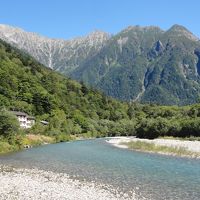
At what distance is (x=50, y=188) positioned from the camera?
37625mm

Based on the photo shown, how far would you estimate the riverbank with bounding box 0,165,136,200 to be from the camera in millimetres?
33719

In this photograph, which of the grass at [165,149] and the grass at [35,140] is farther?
the grass at [35,140]

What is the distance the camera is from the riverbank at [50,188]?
33.7 m

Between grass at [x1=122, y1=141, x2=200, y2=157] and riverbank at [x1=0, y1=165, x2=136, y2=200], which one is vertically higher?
grass at [x1=122, y1=141, x2=200, y2=157]

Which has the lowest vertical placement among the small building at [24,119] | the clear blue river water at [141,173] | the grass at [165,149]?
the clear blue river water at [141,173]

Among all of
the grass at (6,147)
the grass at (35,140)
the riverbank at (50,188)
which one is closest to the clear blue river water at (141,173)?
the riverbank at (50,188)

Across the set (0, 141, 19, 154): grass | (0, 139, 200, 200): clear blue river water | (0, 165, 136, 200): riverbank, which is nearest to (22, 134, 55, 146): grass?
(0, 141, 19, 154): grass

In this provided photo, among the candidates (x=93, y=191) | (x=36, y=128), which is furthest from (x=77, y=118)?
(x=93, y=191)

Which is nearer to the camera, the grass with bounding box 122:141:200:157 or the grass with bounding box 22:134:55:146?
the grass with bounding box 122:141:200:157

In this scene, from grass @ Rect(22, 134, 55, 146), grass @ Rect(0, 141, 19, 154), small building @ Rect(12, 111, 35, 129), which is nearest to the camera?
grass @ Rect(0, 141, 19, 154)

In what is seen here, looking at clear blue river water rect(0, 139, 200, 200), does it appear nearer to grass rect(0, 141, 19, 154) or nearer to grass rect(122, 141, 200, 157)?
grass rect(122, 141, 200, 157)

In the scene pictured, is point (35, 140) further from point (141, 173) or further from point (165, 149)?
point (141, 173)

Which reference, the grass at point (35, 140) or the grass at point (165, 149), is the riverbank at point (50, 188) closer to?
the grass at point (165, 149)

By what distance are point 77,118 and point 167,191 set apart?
142 metres
